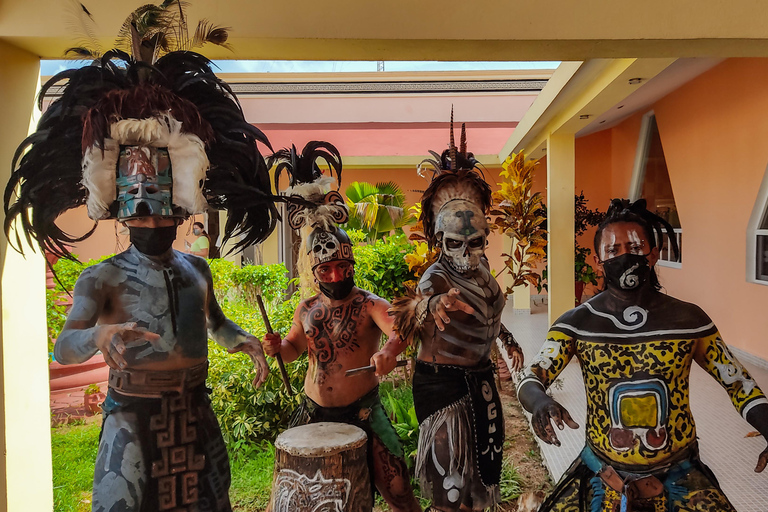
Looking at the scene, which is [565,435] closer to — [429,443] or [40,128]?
[429,443]

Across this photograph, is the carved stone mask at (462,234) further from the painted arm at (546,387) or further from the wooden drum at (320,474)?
the wooden drum at (320,474)

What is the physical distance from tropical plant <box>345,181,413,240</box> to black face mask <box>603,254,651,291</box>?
3.85 metres

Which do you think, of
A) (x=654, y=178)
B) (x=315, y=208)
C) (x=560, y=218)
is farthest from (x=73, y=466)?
(x=654, y=178)

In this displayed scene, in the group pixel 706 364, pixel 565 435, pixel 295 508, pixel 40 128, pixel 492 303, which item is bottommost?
pixel 565 435

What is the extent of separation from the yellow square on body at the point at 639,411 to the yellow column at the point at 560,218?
3976mm

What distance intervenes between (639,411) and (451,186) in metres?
1.24

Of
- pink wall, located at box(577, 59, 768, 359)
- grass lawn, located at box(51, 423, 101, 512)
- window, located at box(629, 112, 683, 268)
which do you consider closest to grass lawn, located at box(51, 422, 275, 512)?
grass lawn, located at box(51, 423, 101, 512)

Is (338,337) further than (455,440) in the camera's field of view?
Yes

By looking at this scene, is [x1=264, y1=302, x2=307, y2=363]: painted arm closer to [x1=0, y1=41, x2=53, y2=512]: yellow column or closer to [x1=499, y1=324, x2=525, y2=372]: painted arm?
[x1=499, y1=324, x2=525, y2=372]: painted arm

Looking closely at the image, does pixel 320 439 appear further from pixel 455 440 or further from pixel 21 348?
pixel 21 348

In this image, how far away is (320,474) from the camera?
207cm

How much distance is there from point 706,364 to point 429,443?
3.91ft

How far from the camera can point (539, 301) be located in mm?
10797

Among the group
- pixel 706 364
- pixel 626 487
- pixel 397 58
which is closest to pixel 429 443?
pixel 626 487
